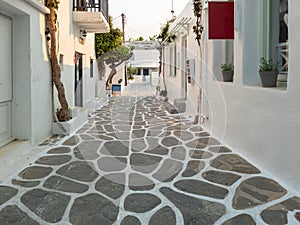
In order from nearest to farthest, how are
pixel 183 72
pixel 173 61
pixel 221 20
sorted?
pixel 221 20 → pixel 183 72 → pixel 173 61

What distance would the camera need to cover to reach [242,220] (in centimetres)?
345

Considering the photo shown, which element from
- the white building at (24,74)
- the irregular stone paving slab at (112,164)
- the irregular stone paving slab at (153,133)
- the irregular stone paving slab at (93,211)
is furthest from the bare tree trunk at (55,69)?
the irregular stone paving slab at (93,211)

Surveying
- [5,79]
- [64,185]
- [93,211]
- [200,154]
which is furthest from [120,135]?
[93,211]

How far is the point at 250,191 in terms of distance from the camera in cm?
425

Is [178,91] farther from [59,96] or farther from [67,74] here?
[59,96]

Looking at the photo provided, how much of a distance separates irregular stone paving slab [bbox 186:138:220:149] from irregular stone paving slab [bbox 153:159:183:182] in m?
1.25

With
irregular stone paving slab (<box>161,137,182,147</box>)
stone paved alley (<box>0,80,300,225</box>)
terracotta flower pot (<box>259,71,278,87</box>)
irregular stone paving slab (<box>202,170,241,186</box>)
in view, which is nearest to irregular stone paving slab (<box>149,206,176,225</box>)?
stone paved alley (<box>0,80,300,225</box>)

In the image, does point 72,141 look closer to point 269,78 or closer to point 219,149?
point 219,149

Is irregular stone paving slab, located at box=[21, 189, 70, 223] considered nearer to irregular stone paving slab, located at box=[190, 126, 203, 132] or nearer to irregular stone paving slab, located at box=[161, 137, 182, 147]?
irregular stone paving slab, located at box=[161, 137, 182, 147]

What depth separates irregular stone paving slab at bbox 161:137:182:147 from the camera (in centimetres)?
708

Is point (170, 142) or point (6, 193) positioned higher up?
point (170, 142)

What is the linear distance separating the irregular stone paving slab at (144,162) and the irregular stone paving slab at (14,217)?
216 centimetres

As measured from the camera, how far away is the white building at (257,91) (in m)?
4.33

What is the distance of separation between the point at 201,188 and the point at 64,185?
2080 millimetres
